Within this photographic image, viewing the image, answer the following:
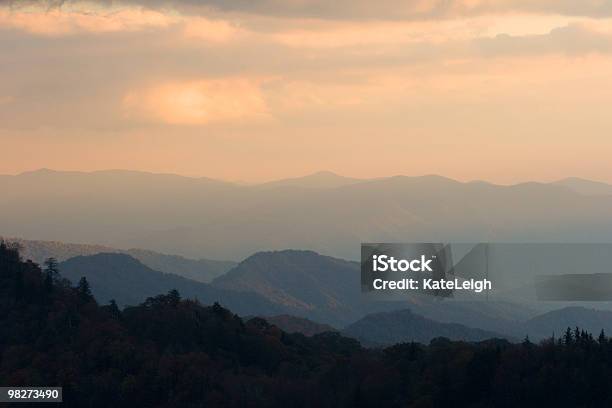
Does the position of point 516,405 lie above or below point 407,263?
below

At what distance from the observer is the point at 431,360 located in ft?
620

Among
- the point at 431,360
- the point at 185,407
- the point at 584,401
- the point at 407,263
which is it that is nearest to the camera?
the point at 407,263

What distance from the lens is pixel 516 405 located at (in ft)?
541

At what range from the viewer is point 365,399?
6841 inches

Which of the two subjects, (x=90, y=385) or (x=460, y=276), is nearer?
(x=460, y=276)

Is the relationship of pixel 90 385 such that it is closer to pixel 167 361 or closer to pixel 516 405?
pixel 167 361

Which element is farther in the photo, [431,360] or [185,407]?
[431,360]

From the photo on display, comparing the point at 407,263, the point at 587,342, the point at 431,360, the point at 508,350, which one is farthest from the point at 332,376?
the point at 407,263

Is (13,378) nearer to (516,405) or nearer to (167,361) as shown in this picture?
(167,361)

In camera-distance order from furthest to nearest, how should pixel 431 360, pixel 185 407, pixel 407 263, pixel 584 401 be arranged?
pixel 431 360 → pixel 185 407 → pixel 584 401 → pixel 407 263

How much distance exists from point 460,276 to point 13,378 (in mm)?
66382

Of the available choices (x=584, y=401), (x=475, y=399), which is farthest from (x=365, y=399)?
(x=584, y=401)

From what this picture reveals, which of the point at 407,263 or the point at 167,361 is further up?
the point at 407,263

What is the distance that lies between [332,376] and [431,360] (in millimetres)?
15578
